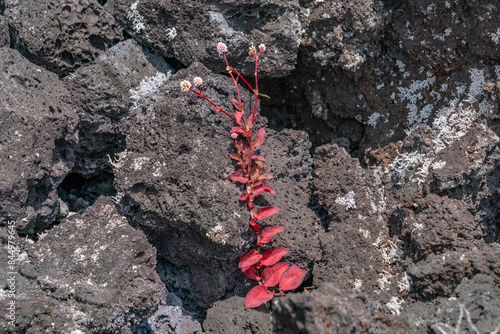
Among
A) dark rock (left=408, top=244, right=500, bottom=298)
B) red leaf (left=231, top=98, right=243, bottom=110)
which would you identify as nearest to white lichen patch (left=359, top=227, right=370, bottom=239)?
dark rock (left=408, top=244, right=500, bottom=298)

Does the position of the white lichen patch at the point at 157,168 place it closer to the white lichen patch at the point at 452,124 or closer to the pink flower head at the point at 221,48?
the pink flower head at the point at 221,48

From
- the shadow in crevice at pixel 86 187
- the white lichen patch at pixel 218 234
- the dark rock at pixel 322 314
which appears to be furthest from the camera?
the shadow in crevice at pixel 86 187

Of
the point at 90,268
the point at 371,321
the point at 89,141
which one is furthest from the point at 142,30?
the point at 371,321

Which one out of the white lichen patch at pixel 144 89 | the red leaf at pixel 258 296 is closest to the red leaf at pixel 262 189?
the red leaf at pixel 258 296

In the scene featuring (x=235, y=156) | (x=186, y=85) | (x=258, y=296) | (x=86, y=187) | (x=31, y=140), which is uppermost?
(x=186, y=85)

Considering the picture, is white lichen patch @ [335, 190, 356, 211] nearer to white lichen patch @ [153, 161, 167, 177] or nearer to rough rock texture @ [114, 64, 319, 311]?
rough rock texture @ [114, 64, 319, 311]

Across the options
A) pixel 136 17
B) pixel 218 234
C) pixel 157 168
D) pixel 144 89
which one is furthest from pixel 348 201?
pixel 136 17

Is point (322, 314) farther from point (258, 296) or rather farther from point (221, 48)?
point (221, 48)
